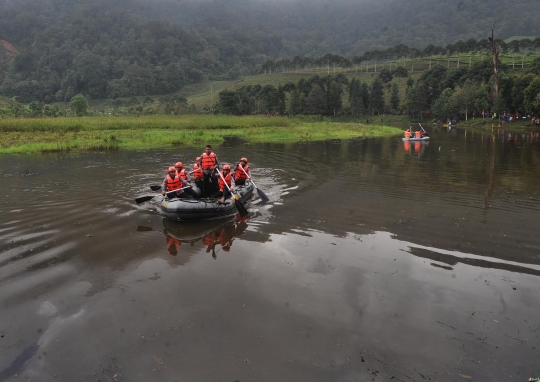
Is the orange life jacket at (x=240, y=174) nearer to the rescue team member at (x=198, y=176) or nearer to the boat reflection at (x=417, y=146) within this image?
the rescue team member at (x=198, y=176)

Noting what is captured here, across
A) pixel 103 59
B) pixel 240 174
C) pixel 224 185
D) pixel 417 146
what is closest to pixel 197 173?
pixel 224 185

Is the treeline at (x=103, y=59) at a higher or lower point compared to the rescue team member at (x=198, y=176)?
higher

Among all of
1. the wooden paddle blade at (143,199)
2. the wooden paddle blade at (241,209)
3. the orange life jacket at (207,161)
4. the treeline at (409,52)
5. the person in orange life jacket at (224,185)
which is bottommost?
the wooden paddle blade at (241,209)

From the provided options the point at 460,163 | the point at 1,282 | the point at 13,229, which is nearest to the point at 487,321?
the point at 1,282

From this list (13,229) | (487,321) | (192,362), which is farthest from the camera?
(13,229)

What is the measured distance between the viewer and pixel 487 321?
254 inches

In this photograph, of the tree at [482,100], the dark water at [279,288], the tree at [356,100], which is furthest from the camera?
the tree at [356,100]

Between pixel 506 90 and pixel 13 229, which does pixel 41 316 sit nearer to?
pixel 13 229

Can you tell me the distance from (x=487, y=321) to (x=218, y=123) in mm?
41804

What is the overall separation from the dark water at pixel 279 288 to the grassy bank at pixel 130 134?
50.6ft

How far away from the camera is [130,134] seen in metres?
34.9

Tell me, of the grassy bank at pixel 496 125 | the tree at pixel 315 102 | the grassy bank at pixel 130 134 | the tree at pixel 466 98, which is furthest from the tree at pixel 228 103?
the grassy bank at pixel 496 125

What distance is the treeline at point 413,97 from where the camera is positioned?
188 ft

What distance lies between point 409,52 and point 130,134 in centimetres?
10726
